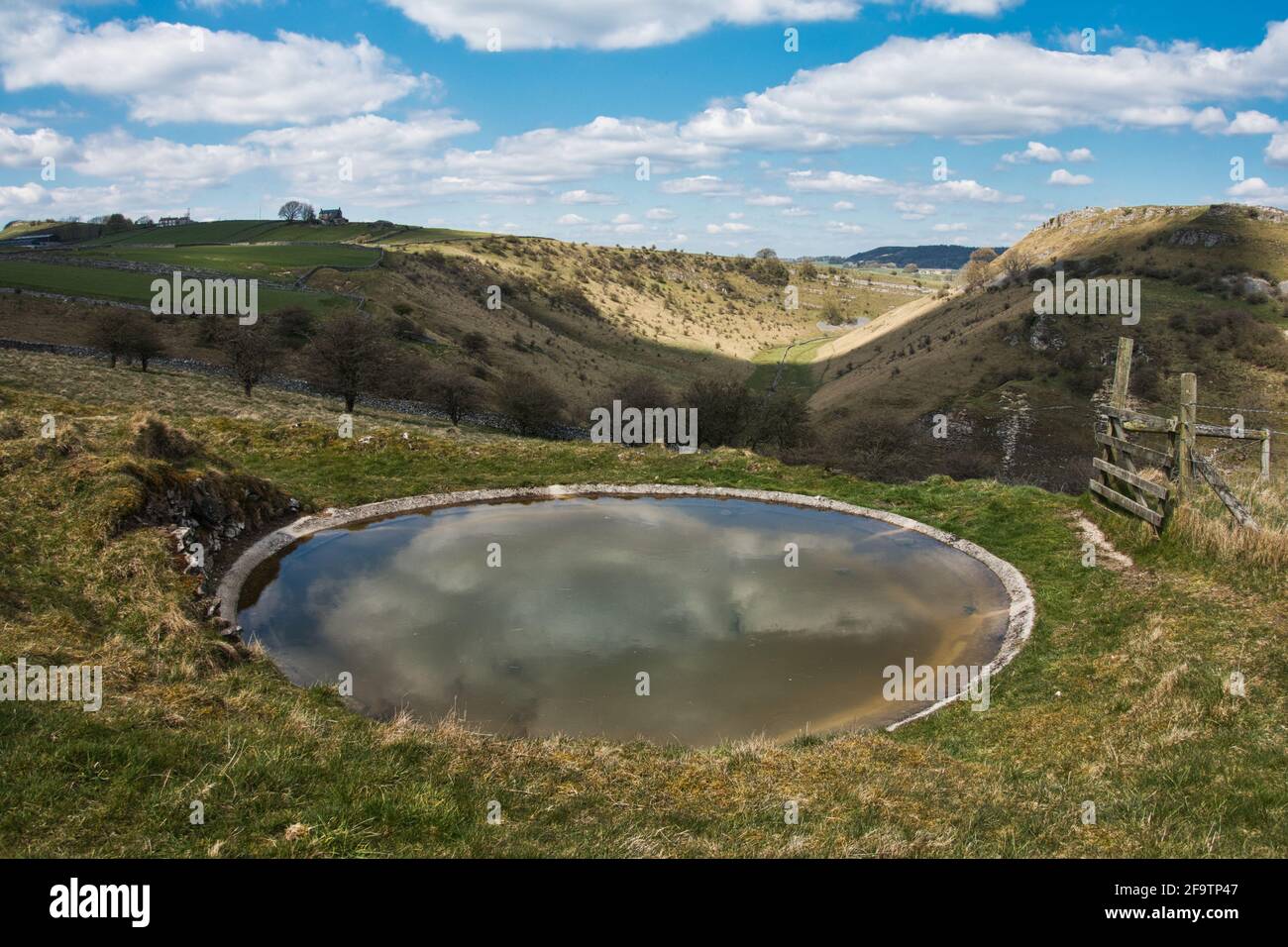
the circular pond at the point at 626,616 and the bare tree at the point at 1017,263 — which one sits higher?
the bare tree at the point at 1017,263

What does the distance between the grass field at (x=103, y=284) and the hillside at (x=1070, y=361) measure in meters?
50.1

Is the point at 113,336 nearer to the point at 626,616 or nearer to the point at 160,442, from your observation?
the point at 160,442

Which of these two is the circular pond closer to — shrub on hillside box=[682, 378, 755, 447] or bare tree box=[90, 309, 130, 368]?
shrub on hillside box=[682, 378, 755, 447]

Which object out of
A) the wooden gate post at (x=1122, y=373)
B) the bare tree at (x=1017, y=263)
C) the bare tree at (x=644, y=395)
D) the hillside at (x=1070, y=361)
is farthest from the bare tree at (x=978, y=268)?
the wooden gate post at (x=1122, y=373)

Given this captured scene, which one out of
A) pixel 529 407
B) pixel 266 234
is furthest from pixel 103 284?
pixel 266 234

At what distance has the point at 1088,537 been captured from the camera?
58.5 ft

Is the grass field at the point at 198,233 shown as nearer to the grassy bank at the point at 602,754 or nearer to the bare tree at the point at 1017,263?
the bare tree at the point at 1017,263

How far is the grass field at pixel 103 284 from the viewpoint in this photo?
6162 centimetres

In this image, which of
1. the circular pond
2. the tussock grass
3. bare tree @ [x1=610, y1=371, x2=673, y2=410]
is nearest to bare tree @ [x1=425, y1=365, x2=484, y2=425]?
bare tree @ [x1=610, y1=371, x2=673, y2=410]

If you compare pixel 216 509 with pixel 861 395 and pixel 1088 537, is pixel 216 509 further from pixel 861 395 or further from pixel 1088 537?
pixel 861 395

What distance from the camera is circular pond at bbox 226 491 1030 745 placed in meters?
12.4

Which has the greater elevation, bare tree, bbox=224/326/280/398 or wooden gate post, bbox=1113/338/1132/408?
bare tree, bbox=224/326/280/398

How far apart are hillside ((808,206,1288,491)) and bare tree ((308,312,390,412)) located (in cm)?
2784

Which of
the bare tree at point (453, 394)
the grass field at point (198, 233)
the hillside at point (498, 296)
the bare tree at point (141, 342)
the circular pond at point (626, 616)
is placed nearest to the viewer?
the circular pond at point (626, 616)
